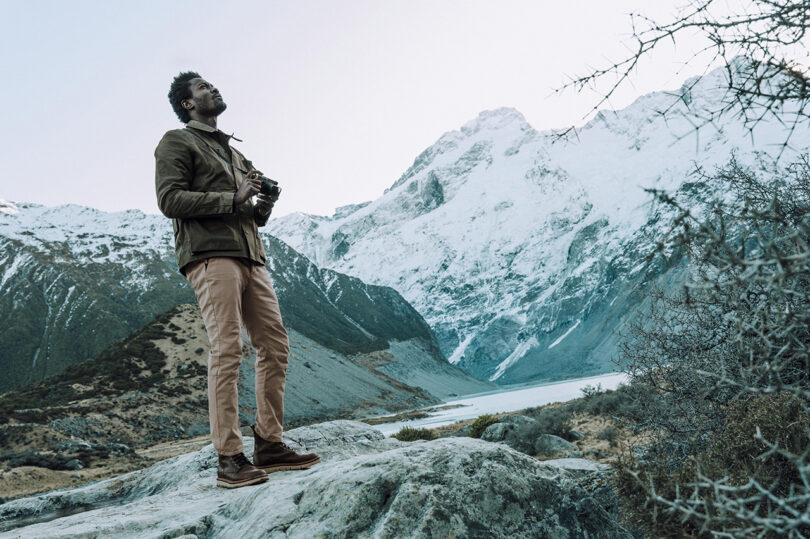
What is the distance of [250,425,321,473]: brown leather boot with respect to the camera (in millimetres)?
3654

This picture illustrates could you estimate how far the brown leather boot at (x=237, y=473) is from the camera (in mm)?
3357

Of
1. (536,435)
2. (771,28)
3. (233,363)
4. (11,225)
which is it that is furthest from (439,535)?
(11,225)

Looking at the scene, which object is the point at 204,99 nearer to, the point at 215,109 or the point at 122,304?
the point at 215,109

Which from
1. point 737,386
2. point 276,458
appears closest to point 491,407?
point 276,458

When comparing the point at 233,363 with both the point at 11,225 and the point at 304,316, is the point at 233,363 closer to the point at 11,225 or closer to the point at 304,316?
the point at 304,316

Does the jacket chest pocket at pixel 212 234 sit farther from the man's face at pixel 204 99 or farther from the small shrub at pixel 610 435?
the small shrub at pixel 610 435

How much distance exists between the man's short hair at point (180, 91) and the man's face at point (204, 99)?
0.14 feet

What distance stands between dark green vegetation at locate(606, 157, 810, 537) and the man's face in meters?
3.46

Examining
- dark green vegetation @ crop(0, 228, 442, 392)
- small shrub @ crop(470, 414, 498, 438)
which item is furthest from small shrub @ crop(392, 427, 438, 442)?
dark green vegetation @ crop(0, 228, 442, 392)

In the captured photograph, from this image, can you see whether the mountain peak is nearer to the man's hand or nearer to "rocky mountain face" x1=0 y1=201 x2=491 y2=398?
"rocky mountain face" x1=0 y1=201 x2=491 y2=398

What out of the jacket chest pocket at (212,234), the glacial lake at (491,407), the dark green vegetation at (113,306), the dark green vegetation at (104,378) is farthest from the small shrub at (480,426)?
the dark green vegetation at (113,306)

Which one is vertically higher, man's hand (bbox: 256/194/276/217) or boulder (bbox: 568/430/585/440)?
man's hand (bbox: 256/194/276/217)

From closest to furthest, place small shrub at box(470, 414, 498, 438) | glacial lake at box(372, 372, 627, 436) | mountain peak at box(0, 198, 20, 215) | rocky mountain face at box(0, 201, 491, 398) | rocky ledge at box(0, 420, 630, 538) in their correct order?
1. rocky ledge at box(0, 420, 630, 538)
2. small shrub at box(470, 414, 498, 438)
3. glacial lake at box(372, 372, 627, 436)
4. rocky mountain face at box(0, 201, 491, 398)
5. mountain peak at box(0, 198, 20, 215)

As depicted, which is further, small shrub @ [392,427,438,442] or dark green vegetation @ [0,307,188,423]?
dark green vegetation @ [0,307,188,423]
